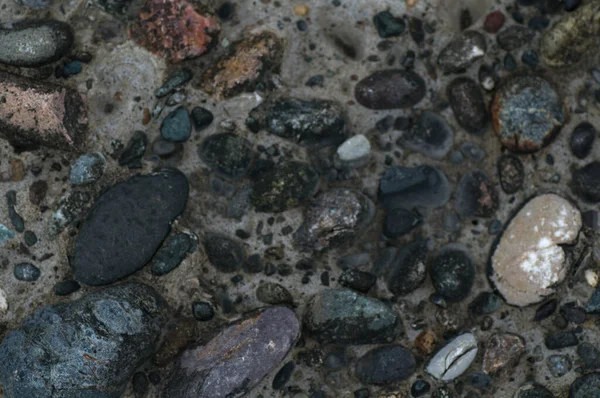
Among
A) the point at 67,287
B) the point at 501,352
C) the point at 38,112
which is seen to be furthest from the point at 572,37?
the point at 67,287

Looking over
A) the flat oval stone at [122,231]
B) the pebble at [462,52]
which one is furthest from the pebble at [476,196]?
the flat oval stone at [122,231]

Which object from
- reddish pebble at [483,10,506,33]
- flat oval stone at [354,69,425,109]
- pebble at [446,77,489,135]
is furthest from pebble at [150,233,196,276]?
reddish pebble at [483,10,506,33]

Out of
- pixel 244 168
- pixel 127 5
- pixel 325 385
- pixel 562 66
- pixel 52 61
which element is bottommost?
pixel 325 385

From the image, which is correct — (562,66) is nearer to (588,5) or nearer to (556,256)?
(588,5)

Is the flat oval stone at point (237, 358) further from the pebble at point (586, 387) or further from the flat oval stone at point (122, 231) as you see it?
the pebble at point (586, 387)

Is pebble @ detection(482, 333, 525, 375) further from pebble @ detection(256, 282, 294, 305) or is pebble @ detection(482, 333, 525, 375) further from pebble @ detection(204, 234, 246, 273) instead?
pebble @ detection(204, 234, 246, 273)

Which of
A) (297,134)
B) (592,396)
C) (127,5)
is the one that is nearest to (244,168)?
(297,134)
